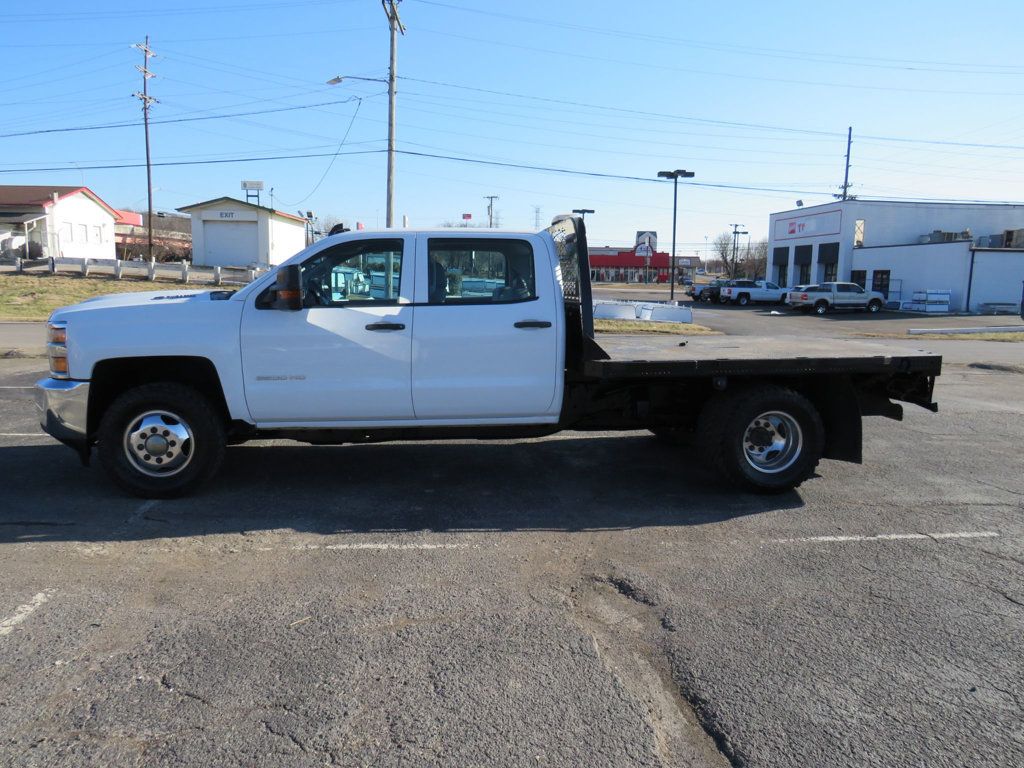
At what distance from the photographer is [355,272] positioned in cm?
577

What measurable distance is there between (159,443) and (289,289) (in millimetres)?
1507

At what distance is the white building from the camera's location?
50656 mm

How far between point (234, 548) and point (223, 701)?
1.83m

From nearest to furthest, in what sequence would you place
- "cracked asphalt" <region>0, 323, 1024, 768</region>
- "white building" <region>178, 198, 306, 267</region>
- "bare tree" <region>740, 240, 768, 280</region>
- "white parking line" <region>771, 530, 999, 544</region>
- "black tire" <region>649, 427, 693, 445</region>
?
"cracked asphalt" <region>0, 323, 1024, 768</region>, "white parking line" <region>771, 530, 999, 544</region>, "black tire" <region>649, 427, 693, 445</region>, "white building" <region>178, 198, 306, 267</region>, "bare tree" <region>740, 240, 768, 280</region>

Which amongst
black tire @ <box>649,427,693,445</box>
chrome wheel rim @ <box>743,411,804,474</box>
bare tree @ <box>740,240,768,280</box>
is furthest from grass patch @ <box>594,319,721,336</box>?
bare tree @ <box>740,240,768,280</box>

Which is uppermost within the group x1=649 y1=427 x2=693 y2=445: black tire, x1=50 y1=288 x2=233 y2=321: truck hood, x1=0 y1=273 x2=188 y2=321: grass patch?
x1=50 y1=288 x2=233 y2=321: truck hood

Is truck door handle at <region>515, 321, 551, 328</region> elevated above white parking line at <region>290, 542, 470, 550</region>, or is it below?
above

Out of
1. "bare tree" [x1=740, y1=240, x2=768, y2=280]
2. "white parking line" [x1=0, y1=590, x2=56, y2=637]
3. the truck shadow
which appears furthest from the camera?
"bare tree" [x1=740, y1=240, x2=768, y2=280]

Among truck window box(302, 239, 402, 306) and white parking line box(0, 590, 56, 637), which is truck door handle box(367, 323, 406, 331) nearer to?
truck window box(302, 239, 402, 306)

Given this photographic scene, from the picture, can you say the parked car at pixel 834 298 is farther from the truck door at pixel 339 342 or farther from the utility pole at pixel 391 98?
the truck door at pixel 339 342

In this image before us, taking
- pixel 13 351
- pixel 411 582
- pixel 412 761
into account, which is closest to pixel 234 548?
pixel 411 582

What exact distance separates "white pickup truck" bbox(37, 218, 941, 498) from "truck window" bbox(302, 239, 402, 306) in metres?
0.01

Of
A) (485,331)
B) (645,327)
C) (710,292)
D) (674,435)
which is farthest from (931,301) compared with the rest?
(485,331)

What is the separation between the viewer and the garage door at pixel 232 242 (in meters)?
51.2
